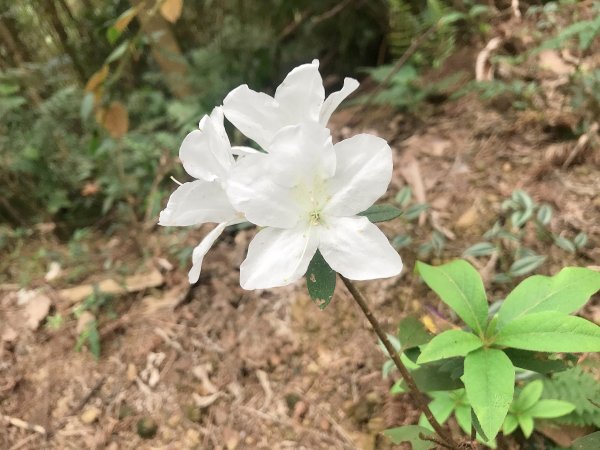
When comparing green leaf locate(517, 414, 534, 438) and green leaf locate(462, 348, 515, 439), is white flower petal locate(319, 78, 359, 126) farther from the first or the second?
green leaf locate(517, 414, 534, 438)

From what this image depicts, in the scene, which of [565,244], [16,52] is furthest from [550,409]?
[16,52]

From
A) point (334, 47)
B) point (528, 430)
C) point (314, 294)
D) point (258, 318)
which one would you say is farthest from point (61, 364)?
point (334, 47)

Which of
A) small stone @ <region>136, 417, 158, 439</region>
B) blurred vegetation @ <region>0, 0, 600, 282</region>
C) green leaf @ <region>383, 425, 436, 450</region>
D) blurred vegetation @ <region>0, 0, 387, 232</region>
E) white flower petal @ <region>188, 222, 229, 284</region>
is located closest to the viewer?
white flower petal @ <region>188, 222, 229, 284</region>

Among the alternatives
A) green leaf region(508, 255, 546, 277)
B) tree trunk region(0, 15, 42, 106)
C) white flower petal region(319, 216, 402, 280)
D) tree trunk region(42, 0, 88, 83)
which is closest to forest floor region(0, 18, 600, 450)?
green leaf region(508, 255, 546, 277)

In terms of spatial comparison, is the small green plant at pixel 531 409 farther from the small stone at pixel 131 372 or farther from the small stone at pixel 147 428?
the small stone at pixel 131 372

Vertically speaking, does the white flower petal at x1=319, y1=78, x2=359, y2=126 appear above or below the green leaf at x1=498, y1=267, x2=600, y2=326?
above

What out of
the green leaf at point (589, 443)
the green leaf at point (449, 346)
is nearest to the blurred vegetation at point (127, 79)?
the green leaf at point (449, 346)
